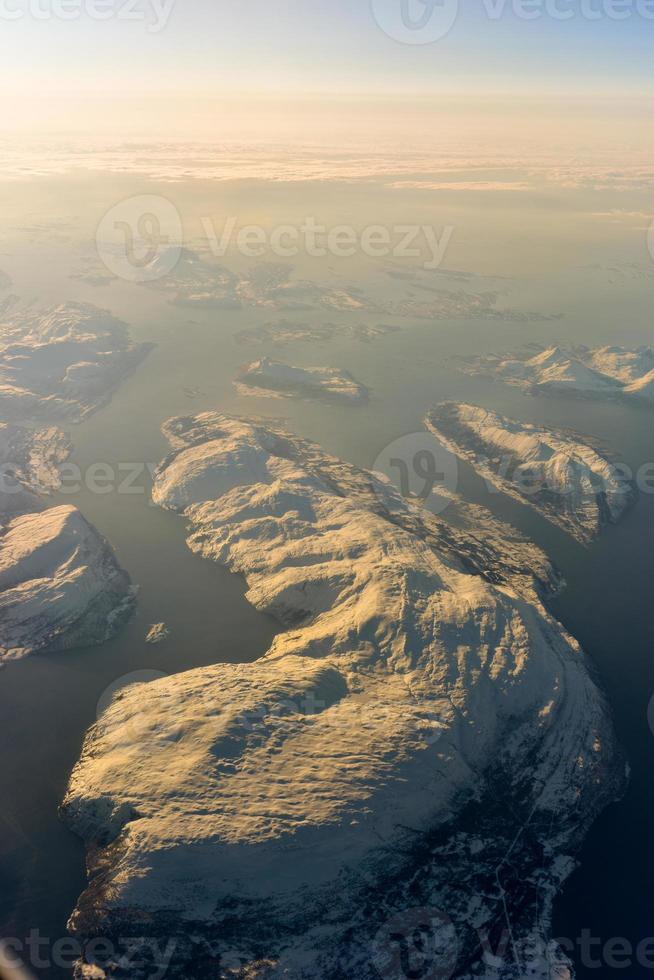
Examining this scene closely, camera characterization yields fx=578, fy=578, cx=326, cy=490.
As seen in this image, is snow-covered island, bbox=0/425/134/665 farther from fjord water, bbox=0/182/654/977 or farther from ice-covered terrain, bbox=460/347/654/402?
ice-covered terrain, bbox=460/347/654/402

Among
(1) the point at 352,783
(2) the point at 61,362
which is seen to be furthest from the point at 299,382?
(1) the point at 352,783

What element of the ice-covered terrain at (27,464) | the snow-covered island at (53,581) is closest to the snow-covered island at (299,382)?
the ice-covered terrain at (27,464)

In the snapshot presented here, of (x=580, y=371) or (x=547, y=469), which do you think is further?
(x=580, y=371)

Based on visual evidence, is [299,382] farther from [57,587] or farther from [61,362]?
[57,587]

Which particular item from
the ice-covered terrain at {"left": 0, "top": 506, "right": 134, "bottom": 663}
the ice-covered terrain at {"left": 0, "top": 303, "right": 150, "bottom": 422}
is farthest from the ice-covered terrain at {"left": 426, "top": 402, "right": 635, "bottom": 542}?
the ice-covered terrain at {"left": 0, "top": 303, "right": 150, "bottom": 422}

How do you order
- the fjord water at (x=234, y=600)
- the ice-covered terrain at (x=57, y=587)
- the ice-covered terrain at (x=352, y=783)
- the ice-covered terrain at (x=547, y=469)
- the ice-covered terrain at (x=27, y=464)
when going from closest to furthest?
the ice-covered terrain at (x=352, y=783) → the fjord water at (x=234, y=600) → the ice-covered terrain at (x=57, y=587) → the ice-covered terrain at (x=27, y=464) → the ice-covered terrain at (x=547, y=469)

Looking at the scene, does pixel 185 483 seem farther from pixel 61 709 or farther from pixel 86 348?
pixel 86 348

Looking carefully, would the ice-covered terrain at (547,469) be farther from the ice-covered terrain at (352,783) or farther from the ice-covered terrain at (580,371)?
the ice-covered terrain at (580,371)
